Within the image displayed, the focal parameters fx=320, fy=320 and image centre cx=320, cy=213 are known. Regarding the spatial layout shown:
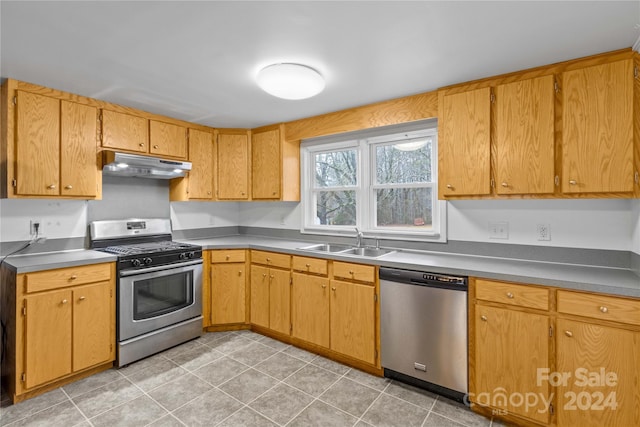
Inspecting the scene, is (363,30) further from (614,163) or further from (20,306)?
(20,306)

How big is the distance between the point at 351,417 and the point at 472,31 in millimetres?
2465

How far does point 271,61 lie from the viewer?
212 centimetres

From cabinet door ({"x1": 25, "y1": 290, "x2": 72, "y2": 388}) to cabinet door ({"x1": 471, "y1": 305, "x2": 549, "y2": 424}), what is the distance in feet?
9.92

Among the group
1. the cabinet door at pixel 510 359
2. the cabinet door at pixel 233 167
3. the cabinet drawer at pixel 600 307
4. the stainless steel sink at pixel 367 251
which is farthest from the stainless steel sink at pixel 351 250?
the cabinet drawer at pixel 600 307

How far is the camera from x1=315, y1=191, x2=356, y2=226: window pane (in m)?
3.60

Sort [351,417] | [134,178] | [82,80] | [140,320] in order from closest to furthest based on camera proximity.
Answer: [351,417]
[82,80]
[140,320]
[134,178]

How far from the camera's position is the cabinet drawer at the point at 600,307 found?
170 centimetres

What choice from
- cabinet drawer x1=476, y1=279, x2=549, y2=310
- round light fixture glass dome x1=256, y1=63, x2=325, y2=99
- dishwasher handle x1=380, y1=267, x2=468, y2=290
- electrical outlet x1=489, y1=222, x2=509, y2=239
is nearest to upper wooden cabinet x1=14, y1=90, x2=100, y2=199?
round light fixture glass dome x1=256, y1=63, x2=325, y2=99

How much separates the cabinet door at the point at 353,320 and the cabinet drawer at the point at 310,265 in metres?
0.16

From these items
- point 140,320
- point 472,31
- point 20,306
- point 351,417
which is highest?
point 472,31

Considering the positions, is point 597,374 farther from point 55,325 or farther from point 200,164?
point 200,164

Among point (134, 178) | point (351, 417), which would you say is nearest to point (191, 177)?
point (134, 178)

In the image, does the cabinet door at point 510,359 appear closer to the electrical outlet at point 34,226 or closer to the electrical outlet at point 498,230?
the electrical outlet at point 498,230

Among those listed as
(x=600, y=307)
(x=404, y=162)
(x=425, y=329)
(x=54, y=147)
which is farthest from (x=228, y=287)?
(x=600, y=307)
